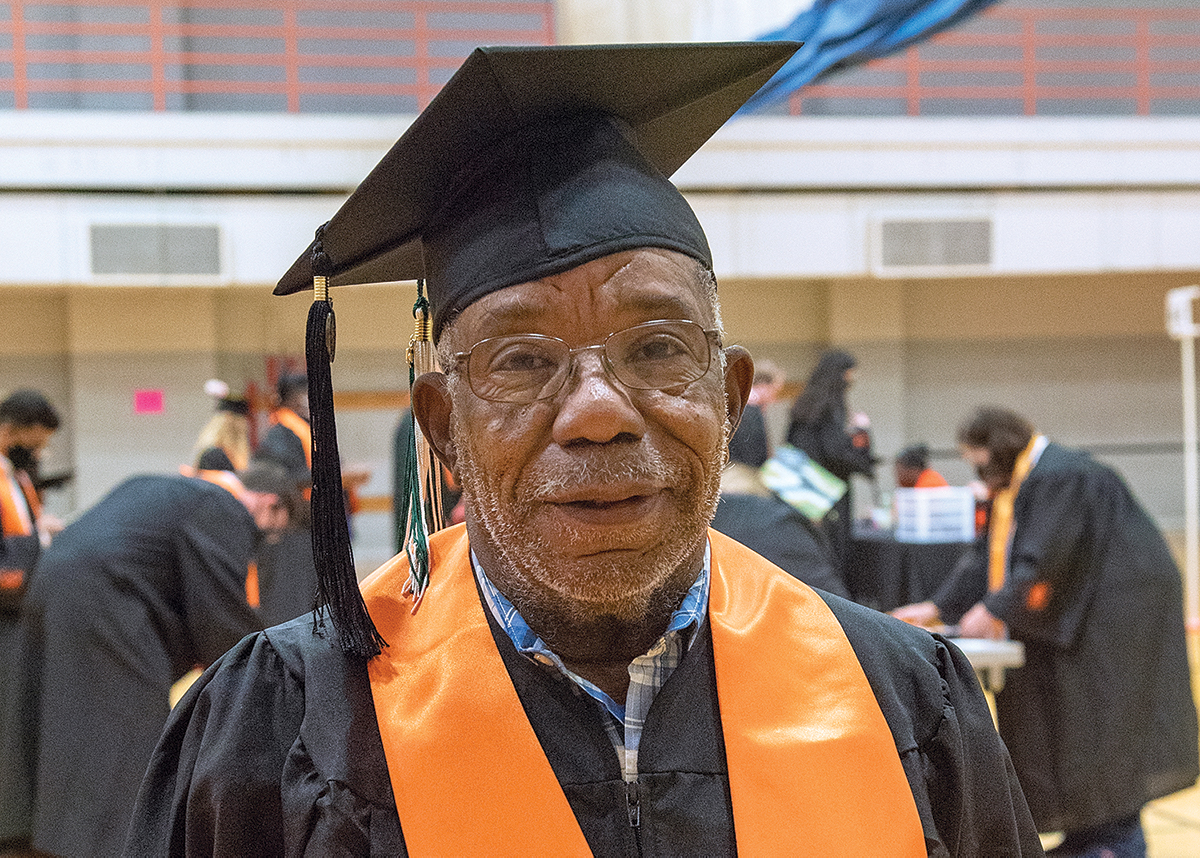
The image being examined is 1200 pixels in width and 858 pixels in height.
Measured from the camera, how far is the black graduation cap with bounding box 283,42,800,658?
1118 millimetres

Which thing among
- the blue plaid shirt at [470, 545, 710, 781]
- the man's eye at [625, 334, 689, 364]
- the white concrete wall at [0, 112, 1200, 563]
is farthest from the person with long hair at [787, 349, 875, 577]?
the man's eye at [625, 334, 689, 364]

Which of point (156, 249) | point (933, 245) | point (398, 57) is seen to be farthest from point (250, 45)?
point (933, 245)

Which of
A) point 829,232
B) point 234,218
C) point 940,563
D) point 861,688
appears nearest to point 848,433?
point 940,563

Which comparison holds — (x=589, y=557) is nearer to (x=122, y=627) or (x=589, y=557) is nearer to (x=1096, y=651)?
(x=122, y=627)

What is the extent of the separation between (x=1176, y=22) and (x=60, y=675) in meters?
11.1

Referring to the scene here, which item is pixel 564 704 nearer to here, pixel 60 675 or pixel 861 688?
pixel 861 688

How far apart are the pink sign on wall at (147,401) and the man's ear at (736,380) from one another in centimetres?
829

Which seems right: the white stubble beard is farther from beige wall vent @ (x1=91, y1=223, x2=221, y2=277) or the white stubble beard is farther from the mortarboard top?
beige wall vent @ (x1=91, y1=223, x2=221, y2=277)

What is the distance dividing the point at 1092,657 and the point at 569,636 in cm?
304

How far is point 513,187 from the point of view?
117 cm

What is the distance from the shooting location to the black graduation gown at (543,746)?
3.50 feet

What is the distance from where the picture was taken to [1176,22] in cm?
1021

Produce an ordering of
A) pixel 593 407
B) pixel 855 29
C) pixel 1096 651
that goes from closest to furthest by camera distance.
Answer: pixel 593 407, pixel 855 29, pixel 1096 651

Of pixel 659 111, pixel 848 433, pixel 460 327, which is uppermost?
pixel 659 111
